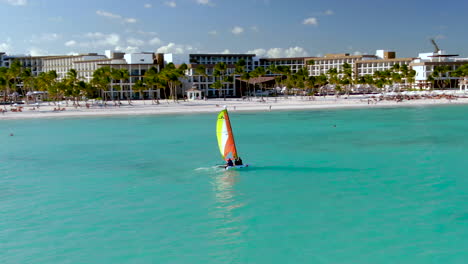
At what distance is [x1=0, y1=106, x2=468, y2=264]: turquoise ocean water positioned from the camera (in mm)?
18109

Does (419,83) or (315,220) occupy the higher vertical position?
(419,83)

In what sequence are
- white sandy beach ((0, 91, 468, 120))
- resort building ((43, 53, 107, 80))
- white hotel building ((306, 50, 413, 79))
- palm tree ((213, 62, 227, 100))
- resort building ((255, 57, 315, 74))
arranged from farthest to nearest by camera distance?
resort building ((255, 57, 315, 74)), white hotel building ((306, 50, 413, 79)), resort building ((43, 53, 107, 80)), palm tree ((213, 62, 227, 100)), white sandy beach ((0, 91, 468, 120))

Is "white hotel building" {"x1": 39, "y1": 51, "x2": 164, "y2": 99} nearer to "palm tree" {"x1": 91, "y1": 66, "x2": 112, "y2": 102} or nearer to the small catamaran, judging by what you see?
"palm tree" {"x1": 91, "y1": 66, "x2": 112, "y2": 102}

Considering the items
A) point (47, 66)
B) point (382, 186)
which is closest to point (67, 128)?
point (382, 186)

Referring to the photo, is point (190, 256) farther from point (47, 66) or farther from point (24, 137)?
point (47, 66)

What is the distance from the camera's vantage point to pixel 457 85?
14488cm

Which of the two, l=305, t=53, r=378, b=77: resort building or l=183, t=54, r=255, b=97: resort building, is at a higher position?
l=305, t=53, r=378, b=77: resort building

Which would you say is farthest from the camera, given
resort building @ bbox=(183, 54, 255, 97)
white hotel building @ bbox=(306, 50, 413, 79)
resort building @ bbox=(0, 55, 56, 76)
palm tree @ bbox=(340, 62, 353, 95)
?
resort building @ bbox=(0, 55, 56, 76)

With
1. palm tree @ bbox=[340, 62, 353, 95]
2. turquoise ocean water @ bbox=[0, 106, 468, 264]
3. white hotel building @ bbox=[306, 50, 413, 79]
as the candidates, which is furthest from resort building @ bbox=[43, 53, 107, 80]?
turquoise ocean water @ bbox=[0, 106, 468, 264]

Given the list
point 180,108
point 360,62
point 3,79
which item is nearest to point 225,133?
point 180,108

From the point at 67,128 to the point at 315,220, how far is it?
161 ft

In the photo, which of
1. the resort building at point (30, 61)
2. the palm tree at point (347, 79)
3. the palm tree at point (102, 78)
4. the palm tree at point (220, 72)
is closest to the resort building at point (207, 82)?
the palm tree at point (220, 72)


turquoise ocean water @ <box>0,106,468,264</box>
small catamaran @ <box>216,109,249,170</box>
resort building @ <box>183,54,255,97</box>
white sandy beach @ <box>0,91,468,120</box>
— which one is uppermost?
resort building @ <box>183,54,255,97</box>

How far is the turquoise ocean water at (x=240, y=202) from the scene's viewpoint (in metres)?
18.1
